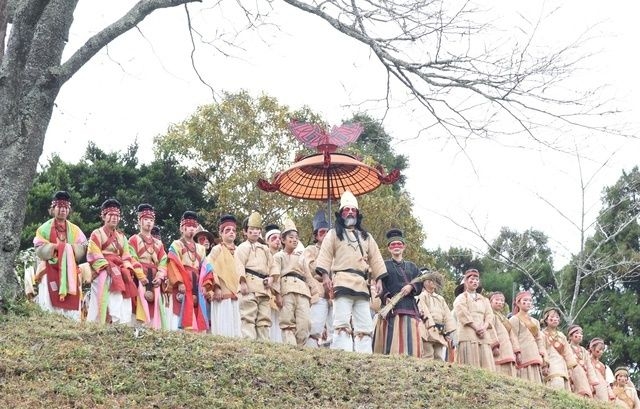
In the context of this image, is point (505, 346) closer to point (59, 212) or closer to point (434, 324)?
point (434, 324)

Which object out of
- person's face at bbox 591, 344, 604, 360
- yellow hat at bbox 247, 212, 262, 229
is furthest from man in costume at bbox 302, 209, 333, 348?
person's face at bbox 591, 344, 604, 360

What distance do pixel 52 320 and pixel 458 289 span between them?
7032mm

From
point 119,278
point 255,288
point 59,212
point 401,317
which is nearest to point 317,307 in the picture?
point 255,288

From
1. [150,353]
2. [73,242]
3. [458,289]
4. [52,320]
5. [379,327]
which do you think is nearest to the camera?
[150,353]

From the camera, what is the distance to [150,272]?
43.3 ft

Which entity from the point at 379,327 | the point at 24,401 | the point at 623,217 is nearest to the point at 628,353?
the point at 623,217

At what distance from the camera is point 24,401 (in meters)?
8.56

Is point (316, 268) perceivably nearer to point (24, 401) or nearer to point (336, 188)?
point (336, 188)

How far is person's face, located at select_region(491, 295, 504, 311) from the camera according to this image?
15.7 metres

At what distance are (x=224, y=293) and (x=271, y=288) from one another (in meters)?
0.69

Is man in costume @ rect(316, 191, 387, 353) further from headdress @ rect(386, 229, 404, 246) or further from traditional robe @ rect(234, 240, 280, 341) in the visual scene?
traditional robe @ rect(234, 240, 280, 341)

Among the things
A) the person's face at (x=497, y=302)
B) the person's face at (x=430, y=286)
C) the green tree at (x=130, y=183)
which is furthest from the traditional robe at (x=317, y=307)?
the green tree at (x=130, y=183)

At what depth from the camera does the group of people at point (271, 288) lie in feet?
41.6

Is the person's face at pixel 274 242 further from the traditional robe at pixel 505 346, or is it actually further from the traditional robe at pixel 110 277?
the traditional robe at pixel 505 346
